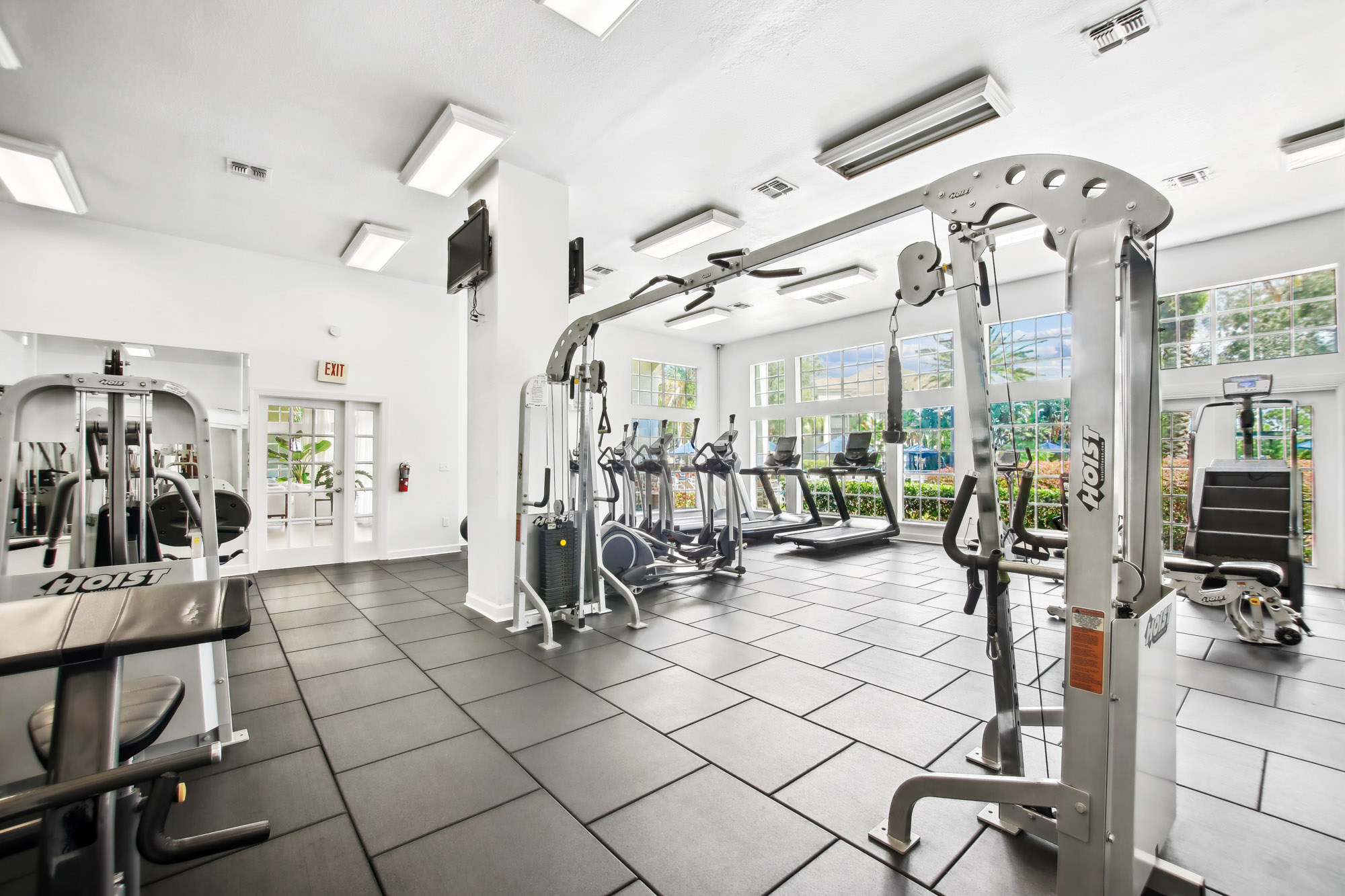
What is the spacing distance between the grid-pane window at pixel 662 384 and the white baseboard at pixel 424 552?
3.90m

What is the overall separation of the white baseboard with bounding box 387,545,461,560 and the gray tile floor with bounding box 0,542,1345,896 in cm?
252

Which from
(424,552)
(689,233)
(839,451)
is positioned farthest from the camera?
(839,451)

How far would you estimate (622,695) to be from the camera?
296 centimetres

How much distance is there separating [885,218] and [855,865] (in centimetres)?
233

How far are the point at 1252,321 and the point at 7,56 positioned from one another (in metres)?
9.76

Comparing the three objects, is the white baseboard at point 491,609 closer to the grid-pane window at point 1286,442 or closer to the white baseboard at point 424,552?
the white baseboard at point 424,552

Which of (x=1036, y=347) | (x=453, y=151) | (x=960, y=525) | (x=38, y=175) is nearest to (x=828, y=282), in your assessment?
(x=1036, y=347)

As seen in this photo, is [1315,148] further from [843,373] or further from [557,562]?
[557,562]

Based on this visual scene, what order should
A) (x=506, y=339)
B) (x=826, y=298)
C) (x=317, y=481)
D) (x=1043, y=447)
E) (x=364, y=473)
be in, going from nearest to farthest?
(x=506, y=339), (x=317, y=481), (x=364, y=473), (x=1043, y=447), (x=826, y=298)

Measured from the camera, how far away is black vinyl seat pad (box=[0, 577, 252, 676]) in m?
1.09

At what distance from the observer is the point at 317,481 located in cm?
661

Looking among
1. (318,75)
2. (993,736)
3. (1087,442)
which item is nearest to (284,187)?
(318,75)

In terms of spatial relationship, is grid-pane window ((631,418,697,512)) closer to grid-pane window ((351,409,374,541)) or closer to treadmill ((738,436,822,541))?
treadmill ((738,436,822,541))

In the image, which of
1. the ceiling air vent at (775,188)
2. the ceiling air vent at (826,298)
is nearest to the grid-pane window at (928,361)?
the ceiling air vent at (826,298)
